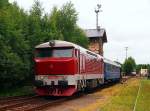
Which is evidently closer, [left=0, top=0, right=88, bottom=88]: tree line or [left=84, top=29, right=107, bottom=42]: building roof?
[left=0, top=0, right=88, bottom=88]: tree line

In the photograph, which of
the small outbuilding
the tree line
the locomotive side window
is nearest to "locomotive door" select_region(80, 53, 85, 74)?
the locomotive side window

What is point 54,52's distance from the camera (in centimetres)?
2677

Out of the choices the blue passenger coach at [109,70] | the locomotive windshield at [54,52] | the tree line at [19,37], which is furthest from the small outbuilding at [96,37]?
the locomotive windshield at [54,52]

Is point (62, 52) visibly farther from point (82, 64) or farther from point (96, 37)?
point (96, 37)

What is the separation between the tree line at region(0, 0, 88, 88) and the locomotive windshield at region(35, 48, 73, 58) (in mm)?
2011

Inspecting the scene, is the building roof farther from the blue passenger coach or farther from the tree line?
the tree line

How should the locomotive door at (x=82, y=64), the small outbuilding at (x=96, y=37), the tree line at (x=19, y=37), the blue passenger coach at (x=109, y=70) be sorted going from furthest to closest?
the small outbuilding at (x=96, y=37)
the blue passenger coach at (x=109, y=70)
the locomotive door at (x=82, y=64)
the tree line at (x=19, y=37)

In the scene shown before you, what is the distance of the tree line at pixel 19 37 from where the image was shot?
27.9 m

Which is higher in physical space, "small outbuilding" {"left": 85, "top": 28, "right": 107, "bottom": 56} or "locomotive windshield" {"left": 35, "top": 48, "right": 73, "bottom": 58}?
"small outbuilding" {"left": 85, "top": 28, "right": 107, "bottom": 56}

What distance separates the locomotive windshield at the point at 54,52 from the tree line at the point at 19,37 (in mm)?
2011

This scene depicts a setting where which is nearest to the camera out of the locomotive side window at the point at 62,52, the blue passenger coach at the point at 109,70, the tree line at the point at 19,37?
the locomotive side window at the point at 62,52

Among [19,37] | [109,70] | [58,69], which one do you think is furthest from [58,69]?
[109,70]

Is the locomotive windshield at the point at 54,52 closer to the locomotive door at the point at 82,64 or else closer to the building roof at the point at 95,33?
the locomotive door at the point at 82,64

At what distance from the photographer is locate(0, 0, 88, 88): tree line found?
27.9 metres
